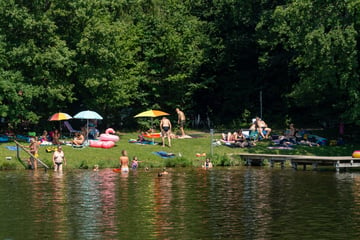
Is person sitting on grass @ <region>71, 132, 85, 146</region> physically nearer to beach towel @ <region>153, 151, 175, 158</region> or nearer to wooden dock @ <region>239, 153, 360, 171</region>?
beach towel @ <region>153, 151, 175, 158</region>

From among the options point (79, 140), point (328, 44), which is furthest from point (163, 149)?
point (328, 44)

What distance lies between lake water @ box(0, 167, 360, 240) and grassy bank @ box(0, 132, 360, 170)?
2.04 meters

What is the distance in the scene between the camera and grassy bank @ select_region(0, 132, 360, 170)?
44875 millimetres

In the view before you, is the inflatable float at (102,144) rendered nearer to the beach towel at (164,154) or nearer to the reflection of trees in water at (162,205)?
the beach towel at (164,154)

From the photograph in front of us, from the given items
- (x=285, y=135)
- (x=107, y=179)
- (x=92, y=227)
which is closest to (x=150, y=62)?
(x=285, y=135)

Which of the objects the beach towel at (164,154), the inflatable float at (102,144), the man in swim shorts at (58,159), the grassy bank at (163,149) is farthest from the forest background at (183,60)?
the beach towel at (164,154)

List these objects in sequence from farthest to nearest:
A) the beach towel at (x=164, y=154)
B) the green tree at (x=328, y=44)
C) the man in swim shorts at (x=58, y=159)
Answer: the green tree at (x=328, y=44) → the beach towel at (x=164, y=154) → the man in swim shorts at (x=58, y=159)

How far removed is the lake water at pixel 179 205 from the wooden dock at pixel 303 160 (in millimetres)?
1725

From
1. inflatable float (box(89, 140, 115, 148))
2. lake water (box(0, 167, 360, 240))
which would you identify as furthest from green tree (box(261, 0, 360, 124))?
inflatable float (box(89, 140, 115, 148))

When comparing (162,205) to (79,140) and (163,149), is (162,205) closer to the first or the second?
(163,149)

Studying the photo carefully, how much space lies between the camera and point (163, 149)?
49094mm

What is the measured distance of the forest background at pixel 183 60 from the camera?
50.3 meters

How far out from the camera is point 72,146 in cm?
4862

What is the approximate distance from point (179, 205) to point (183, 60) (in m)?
33.5
